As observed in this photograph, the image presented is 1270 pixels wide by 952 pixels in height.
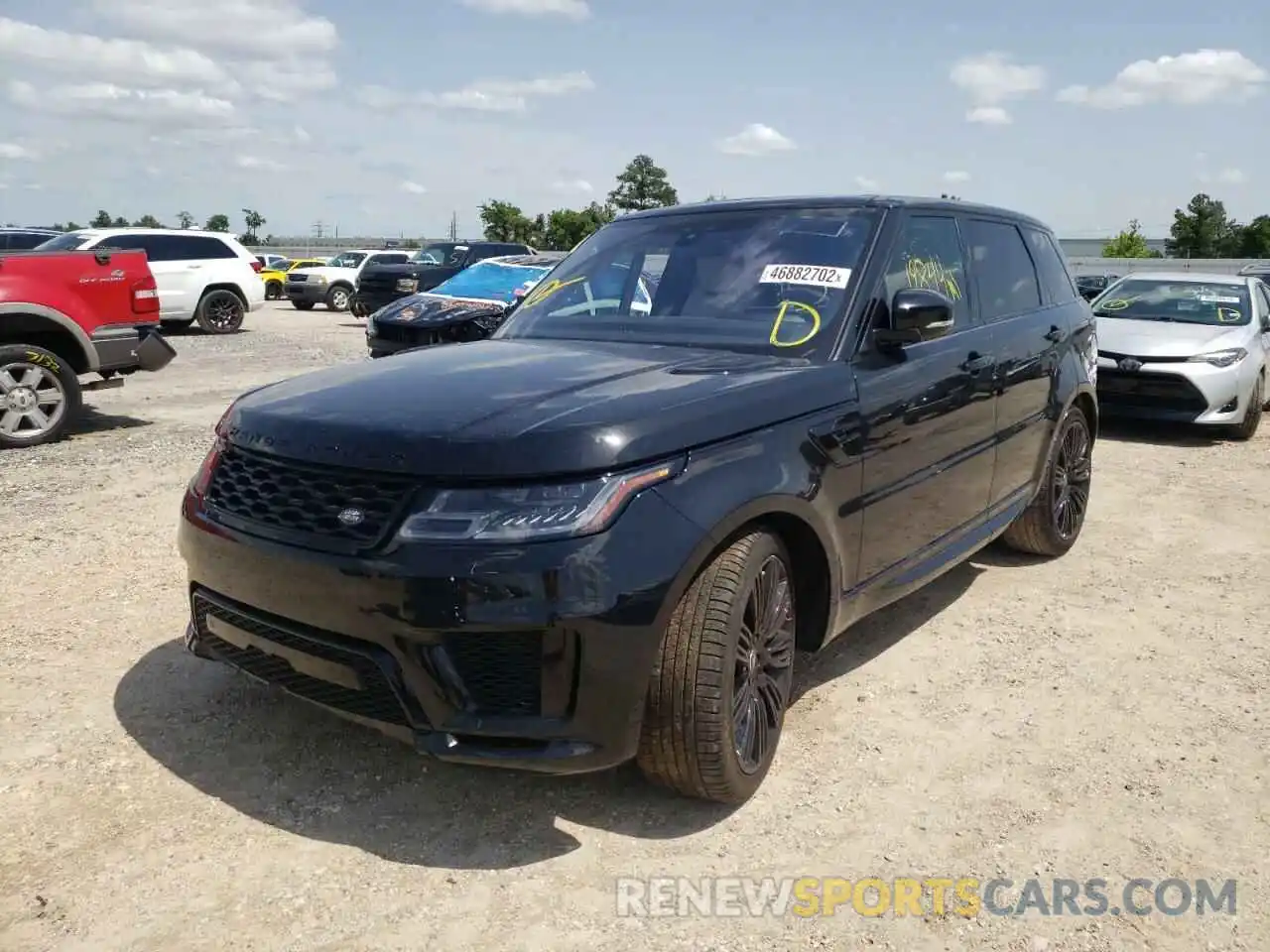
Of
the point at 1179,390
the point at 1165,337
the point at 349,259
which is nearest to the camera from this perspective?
the point at 1179,390

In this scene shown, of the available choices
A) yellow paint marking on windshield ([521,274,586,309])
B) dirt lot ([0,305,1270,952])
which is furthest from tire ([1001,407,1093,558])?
yellow paint marking on windshield ([521,274,586,309])

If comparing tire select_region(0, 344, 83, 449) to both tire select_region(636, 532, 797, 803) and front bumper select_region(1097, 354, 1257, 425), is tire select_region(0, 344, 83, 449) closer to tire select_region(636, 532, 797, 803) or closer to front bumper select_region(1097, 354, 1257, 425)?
tire select_region(636, 532, 797, 803)

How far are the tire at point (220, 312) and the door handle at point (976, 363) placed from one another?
16328 millimetres

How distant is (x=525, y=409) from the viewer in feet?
9.29

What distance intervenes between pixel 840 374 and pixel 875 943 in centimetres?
173

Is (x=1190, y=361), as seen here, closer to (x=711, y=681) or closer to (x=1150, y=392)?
(x=1150, y=392)

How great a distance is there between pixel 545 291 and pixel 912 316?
5.43 feet

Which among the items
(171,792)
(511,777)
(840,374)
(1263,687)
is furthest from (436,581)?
(1263,687)

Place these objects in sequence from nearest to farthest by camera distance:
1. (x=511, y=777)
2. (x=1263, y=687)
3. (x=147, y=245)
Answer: (x=511, y=777)
(x=1263, y=687)
(x=147, y=245)

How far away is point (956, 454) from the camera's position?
13.7 feet

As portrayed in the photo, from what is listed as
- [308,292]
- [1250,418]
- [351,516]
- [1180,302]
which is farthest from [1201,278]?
[308,292]

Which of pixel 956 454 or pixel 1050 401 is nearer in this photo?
pixel 956 454

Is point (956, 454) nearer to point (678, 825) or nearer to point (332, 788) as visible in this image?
point (678, 825)

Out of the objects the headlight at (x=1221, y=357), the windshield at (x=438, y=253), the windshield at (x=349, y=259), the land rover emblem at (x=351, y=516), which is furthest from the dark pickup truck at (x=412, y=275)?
the land rover emblem at (x=351, y=516)
